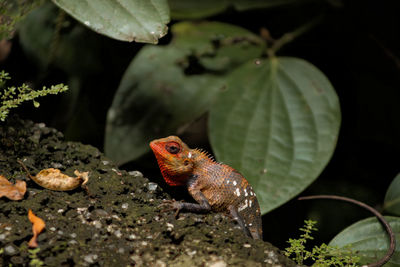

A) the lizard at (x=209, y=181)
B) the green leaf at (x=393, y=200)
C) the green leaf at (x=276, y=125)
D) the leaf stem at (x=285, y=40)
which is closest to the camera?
the lizard at (x=209, y=181)

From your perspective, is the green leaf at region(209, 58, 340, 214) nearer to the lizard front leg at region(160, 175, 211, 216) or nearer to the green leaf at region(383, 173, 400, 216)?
the green leaf at region(383, 173, 400, 216)

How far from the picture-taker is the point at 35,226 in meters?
1.67

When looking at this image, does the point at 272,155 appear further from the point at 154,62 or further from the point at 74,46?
the point at 74,46

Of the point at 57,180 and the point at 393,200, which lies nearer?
the point at 57,180

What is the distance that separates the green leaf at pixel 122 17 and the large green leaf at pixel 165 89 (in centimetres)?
100

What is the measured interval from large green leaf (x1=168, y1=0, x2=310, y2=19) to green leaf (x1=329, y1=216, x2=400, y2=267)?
1890 millimetres

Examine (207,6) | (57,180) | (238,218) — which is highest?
(207,6)

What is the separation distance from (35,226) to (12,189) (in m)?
0.25

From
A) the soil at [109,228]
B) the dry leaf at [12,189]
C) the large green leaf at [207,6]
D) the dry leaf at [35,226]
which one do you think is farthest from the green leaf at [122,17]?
the large green leaf at [207,6]

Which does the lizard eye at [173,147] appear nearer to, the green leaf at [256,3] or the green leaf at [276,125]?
the green leaf at [276,125]

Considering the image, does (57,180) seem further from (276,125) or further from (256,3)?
(256,3)

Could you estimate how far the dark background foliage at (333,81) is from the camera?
3.79 metres

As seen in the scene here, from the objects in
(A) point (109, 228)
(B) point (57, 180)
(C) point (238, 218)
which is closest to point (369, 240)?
(C) point (238, 218)

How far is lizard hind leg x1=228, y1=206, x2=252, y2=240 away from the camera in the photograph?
1982 mm
